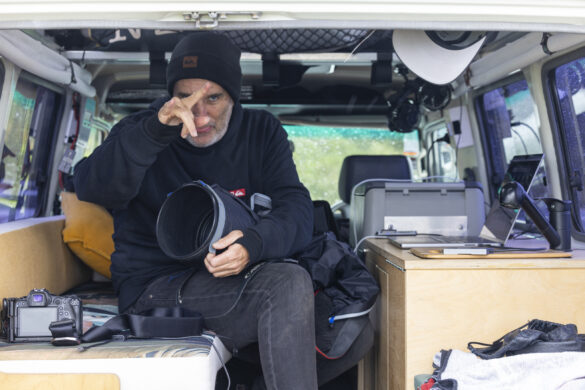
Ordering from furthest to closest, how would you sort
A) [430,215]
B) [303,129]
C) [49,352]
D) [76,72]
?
[303,129] → [76,72] → [430,215] → [49,352]

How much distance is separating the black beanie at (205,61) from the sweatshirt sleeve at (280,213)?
0.33 meters

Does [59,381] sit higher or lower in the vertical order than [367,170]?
lower

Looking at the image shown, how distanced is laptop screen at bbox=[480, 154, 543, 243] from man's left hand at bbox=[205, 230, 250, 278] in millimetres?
1045

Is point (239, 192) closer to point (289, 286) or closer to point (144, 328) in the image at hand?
point (289, 286)

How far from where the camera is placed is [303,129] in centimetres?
394

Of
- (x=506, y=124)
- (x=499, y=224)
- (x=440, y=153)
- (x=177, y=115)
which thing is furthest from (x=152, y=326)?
(x=440, y=153)

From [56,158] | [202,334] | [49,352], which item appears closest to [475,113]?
[202,334]

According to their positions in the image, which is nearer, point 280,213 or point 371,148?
point 280,213

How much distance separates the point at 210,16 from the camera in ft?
4.59

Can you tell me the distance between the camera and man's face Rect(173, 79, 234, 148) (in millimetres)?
2127

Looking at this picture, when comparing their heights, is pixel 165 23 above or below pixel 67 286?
above

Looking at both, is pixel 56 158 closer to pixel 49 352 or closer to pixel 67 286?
pixel 67 286

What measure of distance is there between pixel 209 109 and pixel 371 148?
2085mm

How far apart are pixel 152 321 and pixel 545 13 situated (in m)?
1.47
